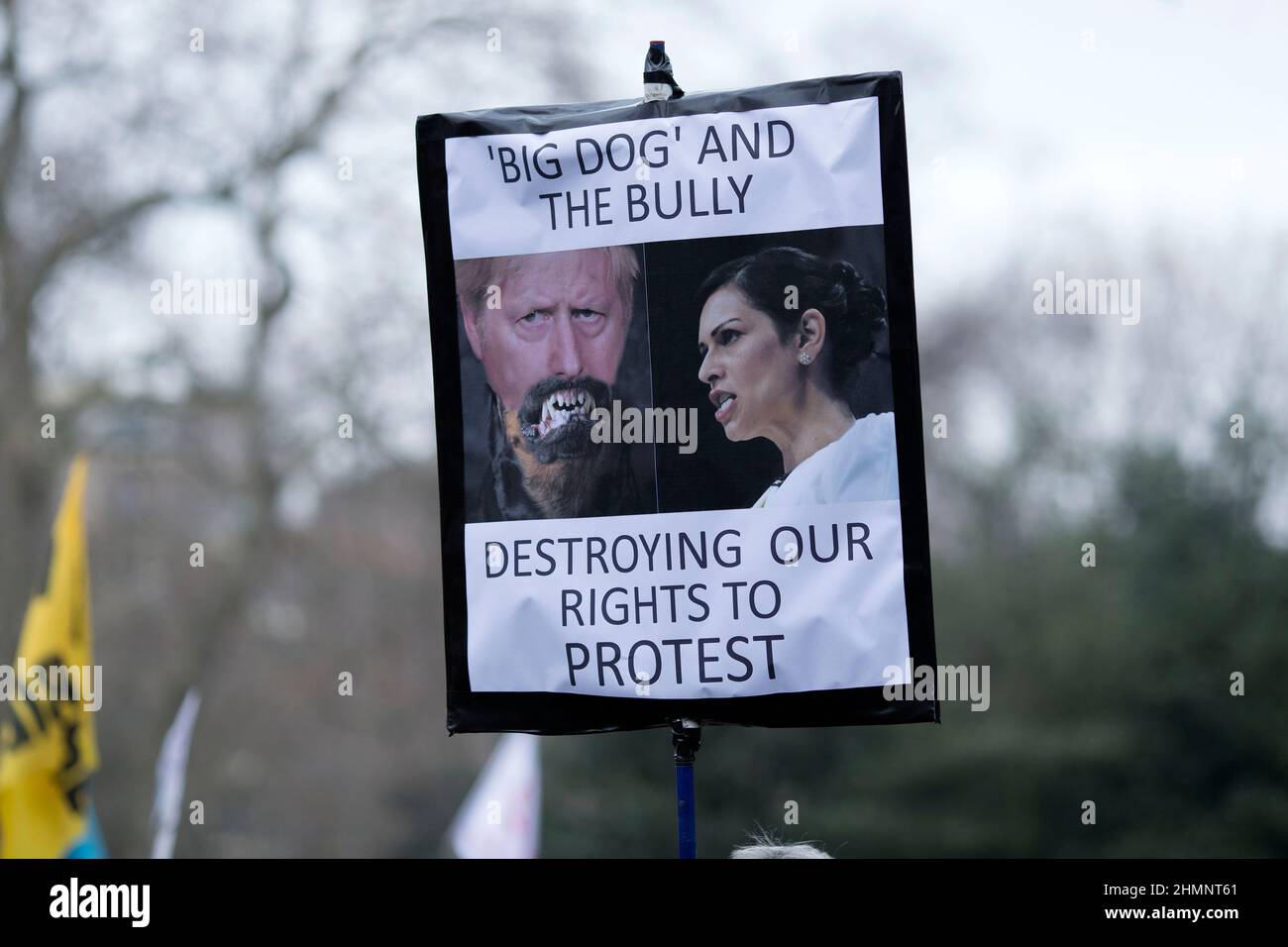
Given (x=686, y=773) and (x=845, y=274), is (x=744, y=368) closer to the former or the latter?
(x=845, y=274)

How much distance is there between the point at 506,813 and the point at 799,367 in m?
8.11

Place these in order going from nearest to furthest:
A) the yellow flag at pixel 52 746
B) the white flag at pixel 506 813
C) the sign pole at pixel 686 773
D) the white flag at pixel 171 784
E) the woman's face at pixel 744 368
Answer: the sign pole at pixel 686 773
the woman's face at pixel 744 368
the white flag at pixel 171 784
the yellow flag at pixel 52 746
the white flag at pixel 506 813

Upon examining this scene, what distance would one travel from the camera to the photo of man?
372 centimetres

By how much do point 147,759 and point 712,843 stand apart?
7.07 metres

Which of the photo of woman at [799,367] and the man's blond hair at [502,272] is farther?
the man's blond hair at [502,272]

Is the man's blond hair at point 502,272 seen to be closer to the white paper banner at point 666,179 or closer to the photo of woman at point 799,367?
the white paper banner at point 666,179

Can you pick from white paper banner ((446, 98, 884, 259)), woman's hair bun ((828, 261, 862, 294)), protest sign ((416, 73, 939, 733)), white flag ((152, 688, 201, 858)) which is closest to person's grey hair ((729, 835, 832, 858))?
protest sign ((416, 73, 939, 733))

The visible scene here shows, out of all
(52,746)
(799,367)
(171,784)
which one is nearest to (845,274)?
(799,367)

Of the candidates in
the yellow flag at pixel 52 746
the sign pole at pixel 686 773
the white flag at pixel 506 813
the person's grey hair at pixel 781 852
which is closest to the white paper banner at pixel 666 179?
the sign pole at pixel 686 773

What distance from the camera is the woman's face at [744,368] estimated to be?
3.66 m

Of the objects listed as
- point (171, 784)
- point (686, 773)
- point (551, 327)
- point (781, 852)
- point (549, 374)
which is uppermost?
point (551, 327)

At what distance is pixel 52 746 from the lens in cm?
738
